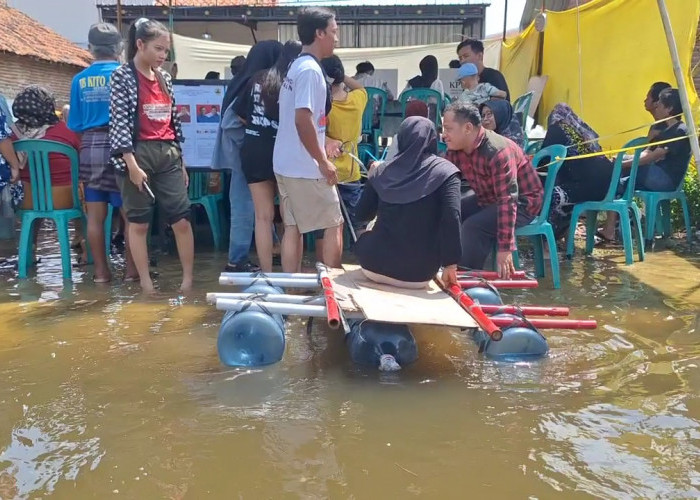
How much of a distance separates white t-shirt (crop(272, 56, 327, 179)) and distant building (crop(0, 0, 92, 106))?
13.6 meters

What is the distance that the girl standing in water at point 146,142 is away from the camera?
4418mm

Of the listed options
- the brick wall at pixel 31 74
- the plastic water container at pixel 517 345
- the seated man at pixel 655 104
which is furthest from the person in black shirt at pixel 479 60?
the brick wall at pixel 31 74

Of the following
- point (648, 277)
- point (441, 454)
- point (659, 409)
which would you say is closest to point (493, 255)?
point (648, 277)

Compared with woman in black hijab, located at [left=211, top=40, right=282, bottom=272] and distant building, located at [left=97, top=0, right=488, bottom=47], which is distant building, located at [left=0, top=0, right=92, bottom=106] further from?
woman in black hijab, located at [left=211, top=40, right=282, bottom=272]

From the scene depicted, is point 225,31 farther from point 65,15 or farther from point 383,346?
point 383,346

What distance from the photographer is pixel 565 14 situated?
30.3 ft

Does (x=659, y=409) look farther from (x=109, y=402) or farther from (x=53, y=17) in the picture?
(x=53, y=17)

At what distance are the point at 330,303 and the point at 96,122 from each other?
9.22ft

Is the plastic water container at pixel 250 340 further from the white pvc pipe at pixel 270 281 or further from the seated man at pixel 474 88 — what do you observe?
the seated man at pixel 474 88

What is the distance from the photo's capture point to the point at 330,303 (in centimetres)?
325

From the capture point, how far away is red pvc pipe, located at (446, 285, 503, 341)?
3146 mm

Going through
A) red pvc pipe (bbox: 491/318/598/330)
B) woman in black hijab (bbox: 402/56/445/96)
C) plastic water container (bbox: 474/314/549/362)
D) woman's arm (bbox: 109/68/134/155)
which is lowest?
plastic water container (bbox: 474/314/549/362)

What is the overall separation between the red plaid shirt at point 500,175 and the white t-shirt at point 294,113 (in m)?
1.11

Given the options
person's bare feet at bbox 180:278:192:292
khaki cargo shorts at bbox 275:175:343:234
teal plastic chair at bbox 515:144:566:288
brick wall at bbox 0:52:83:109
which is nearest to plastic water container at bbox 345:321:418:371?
khaki cargo shorts at bbox 275:175:343:234
